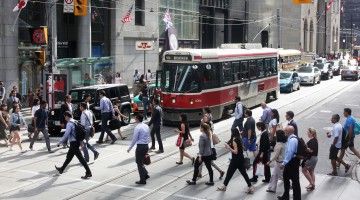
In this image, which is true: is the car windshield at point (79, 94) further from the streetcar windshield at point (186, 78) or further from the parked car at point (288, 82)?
the parked car at point (288, 82)

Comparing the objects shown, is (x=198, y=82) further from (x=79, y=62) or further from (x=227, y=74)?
(x=79, y=62)

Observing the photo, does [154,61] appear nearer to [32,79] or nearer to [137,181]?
[32,79]

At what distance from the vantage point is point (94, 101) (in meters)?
20.3

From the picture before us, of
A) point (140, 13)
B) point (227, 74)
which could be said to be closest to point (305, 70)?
point (140, 13)

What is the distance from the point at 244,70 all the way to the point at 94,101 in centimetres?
861

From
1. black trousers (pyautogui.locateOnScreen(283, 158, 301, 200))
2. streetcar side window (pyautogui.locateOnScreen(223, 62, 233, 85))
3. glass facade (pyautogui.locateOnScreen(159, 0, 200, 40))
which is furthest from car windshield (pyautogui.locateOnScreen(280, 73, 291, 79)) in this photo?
black trousers (pyautogui.locateOnScreen(283, 158, 301, 200))

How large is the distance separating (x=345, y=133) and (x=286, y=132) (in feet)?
11.4

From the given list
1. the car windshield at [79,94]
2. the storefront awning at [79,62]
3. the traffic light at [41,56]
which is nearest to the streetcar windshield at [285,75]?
the storefront awning at [79,62]

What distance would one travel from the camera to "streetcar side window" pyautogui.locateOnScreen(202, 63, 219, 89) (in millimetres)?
21906

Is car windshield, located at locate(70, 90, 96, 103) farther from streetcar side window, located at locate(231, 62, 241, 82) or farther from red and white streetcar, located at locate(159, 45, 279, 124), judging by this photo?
streetcar side window, located at locate(231, 62, 241, 82)

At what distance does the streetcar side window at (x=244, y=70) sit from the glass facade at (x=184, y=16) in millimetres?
17957

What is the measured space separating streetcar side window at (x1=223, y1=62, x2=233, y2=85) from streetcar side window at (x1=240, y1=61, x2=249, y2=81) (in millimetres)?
1494

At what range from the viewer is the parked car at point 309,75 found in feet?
149

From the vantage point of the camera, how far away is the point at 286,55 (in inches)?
2227
